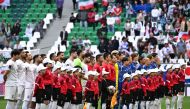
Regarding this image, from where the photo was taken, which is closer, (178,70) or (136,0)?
(178,70)

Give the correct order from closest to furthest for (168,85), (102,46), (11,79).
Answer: (11,79) → (168,85) → (102,46)

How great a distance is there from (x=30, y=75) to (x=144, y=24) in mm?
21167

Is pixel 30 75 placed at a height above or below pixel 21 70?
below

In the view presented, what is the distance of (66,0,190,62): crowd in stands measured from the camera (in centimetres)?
4778

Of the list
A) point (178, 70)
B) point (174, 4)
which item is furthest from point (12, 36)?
point (178, 70)

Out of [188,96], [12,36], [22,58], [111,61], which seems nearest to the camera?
[22,58]

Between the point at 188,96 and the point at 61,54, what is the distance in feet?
48.6

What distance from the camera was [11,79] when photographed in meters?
29.5

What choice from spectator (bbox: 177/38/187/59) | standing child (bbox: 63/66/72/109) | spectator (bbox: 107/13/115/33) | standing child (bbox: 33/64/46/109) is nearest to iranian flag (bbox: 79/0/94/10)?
spectator (bbox: 107/13/115/33)

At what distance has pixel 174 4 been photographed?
52219 mm

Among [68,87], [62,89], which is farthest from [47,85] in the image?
[68,87]

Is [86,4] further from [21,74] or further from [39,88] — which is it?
[39,88]

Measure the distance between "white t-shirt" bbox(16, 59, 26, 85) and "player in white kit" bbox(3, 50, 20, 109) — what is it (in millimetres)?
137

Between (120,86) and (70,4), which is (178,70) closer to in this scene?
(120,86)
